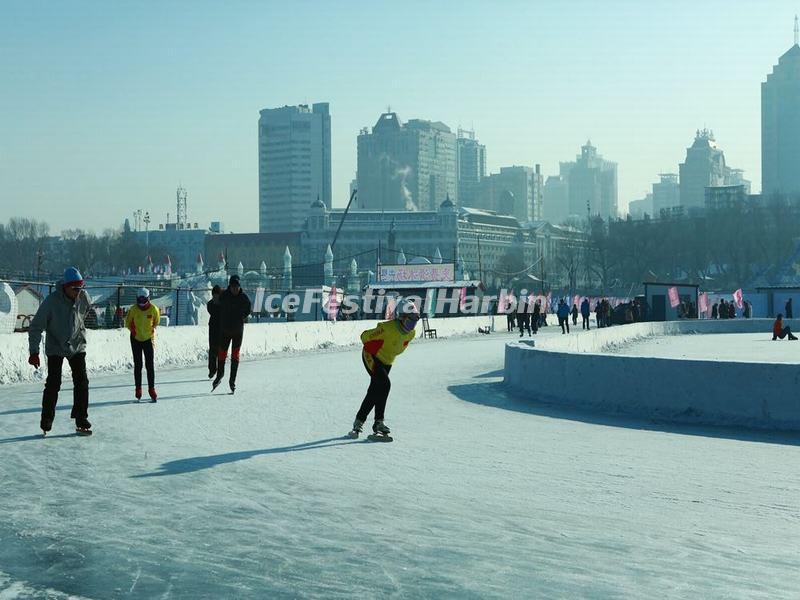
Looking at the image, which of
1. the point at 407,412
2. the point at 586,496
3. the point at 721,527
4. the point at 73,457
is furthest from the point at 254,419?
the point at 721,527

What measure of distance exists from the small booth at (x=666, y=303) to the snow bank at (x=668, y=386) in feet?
139

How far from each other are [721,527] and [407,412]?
23.9 ft

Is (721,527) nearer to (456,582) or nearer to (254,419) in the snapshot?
(456,582)

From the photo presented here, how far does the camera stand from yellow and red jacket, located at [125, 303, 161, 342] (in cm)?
1397

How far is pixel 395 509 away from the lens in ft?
23.6

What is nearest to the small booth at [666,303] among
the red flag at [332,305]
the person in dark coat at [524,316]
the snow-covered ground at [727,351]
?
the person in dark coat at [524,316]

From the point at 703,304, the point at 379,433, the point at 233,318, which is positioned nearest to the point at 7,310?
the point at 233,318

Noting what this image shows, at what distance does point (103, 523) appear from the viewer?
670 cm

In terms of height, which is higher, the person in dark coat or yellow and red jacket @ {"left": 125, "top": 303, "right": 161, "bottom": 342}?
yellow and red jacket @ {"left": 125, "top": 303, "right": 161, "bottom": 342}

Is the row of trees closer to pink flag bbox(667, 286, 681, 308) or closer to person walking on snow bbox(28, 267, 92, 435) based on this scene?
pink flag bbox(667, 286, 681, 308)

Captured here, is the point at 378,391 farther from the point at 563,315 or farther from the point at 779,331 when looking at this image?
the point at 563,315

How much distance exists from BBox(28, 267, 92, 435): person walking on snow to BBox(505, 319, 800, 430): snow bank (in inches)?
266

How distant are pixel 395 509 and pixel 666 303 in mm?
52955

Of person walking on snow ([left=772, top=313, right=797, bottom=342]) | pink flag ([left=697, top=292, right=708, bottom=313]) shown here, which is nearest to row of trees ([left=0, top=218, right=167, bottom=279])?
pink flag ([left=697, top=292, right=708, bottom=313])
